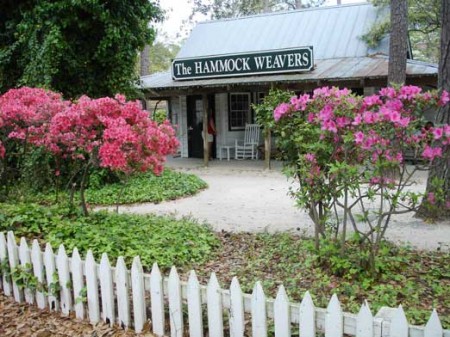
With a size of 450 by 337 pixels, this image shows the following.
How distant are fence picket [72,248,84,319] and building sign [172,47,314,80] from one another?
10693 mm

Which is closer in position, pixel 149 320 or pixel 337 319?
pixel 337 319

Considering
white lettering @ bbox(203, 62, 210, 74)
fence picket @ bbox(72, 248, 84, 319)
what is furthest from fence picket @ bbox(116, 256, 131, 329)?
white lettering @ bbox(203, 62, 210, 74)

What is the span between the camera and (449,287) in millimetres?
4059

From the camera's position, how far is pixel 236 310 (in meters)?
2.96

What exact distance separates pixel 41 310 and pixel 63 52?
24.6 ft

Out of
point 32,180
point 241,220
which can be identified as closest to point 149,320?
point 241,220

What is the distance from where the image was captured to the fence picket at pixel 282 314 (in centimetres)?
276

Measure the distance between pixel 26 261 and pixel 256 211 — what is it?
487cm

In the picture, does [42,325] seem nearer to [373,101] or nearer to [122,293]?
[122,293]

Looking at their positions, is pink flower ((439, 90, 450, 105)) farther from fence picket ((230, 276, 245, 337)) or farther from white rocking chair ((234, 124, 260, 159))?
white rocking chair ((234, 124, 260, 159))

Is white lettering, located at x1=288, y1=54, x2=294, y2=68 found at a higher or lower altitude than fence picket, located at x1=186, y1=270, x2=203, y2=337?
higher

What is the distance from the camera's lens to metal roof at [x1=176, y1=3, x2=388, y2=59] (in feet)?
52.4

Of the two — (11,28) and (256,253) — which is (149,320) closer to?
(256,253)

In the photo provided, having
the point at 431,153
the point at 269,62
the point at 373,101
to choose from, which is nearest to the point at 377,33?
the point at 269,62
